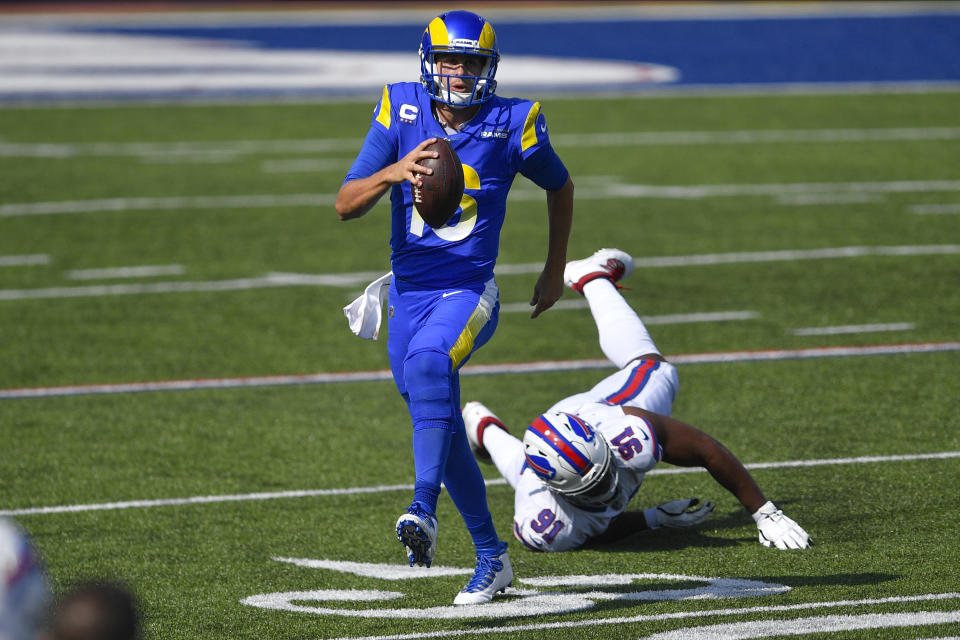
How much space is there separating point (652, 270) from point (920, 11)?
821 inches

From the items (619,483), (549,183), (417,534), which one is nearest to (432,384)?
(417,534)

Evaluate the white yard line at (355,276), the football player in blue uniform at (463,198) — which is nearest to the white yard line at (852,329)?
the white yard line at (355,276)

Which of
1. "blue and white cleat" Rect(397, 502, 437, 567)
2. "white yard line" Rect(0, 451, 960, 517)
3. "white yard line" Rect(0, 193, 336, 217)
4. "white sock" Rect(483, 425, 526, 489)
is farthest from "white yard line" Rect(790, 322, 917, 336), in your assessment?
"white yard line" Rect(0, 193, 336, 217)

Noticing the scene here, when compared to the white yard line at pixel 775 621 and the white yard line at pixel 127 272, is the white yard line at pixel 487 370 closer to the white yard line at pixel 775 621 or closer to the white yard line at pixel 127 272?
the white yard line at pixel 127 272

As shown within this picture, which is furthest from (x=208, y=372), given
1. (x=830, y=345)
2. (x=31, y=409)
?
(x=830, y=345)

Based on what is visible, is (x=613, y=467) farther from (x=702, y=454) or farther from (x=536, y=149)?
(x=536, y=149)

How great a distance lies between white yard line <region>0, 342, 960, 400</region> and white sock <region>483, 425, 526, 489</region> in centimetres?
209

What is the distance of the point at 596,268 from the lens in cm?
675

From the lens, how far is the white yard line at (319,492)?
6199 mm

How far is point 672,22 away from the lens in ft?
92.0

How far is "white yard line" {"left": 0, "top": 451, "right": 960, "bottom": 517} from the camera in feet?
20.3

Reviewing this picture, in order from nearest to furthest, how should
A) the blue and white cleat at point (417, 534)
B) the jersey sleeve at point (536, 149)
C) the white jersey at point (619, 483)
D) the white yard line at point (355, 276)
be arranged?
1. the blue and white cleat at point (417, 534)
2. the jersey sleeve at point (536, 149)
3. the white jersey at point (619, 483)
4. the white yard line at point (355, 276)

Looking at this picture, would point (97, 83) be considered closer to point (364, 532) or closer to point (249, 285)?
point (249, 285)

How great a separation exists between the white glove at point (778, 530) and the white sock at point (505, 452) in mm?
1018
